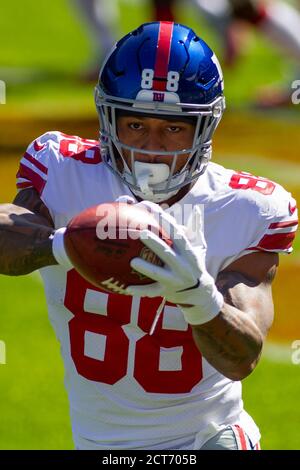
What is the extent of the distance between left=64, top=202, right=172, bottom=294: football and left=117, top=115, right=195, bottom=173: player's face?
16.8 inches

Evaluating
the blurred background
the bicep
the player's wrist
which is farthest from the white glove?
the blurred background

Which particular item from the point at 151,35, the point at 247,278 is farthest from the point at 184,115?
the point at 247,278

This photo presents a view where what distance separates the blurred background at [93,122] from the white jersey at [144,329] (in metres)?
1.69

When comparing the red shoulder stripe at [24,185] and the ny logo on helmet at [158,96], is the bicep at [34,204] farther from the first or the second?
the ny logo on helmet at [158,96]

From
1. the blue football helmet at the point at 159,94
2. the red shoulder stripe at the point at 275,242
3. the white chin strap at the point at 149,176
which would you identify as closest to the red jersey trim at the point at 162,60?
the blue football helmet at the point at 159,94

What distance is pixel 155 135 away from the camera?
3.68 meters

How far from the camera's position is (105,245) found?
126 inches

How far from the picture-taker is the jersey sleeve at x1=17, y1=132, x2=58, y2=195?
3.89 meters

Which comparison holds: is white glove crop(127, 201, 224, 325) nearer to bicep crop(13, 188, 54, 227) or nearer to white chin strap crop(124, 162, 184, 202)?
white chin strap crop(124, 162, 184, 202)

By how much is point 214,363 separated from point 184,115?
0.85 metres

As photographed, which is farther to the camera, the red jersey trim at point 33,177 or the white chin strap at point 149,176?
the red jersey trim at point 33,177

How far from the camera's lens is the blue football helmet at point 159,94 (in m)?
3.68

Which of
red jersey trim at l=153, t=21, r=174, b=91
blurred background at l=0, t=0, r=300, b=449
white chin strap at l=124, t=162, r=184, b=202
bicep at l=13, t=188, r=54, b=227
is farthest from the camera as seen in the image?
blurred background at l=0, t=0, r=300, b=449

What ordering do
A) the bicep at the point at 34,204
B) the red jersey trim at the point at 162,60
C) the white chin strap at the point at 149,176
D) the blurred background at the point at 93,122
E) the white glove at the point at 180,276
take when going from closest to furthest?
the white glove at the point at 180,276 → the white chin strap at the point at 149,176 → the red jersey trim at the point at 162,60 → the bicep at the point at 34,204 → the blurred background at the point at 93,122
